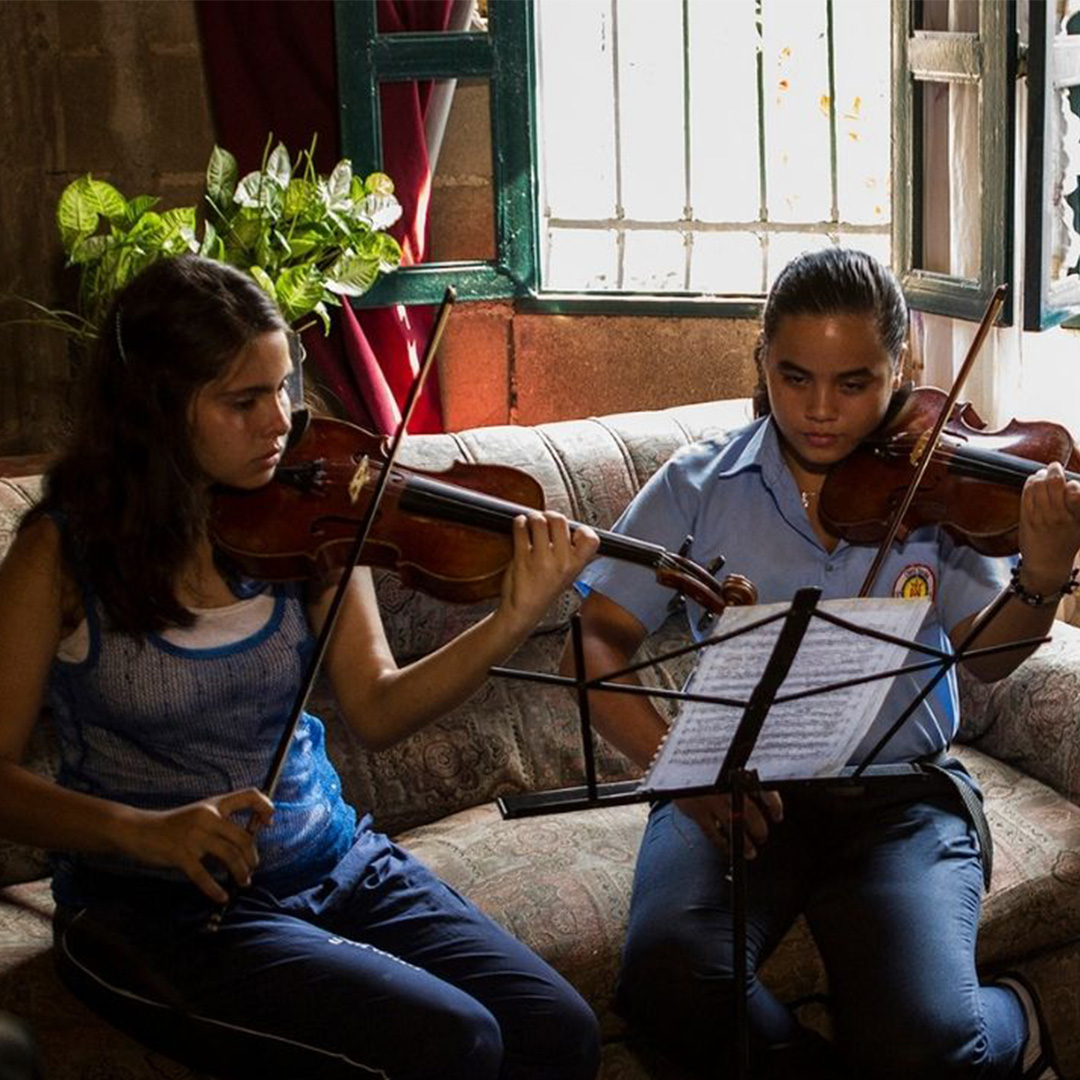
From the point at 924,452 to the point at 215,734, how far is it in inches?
32.9

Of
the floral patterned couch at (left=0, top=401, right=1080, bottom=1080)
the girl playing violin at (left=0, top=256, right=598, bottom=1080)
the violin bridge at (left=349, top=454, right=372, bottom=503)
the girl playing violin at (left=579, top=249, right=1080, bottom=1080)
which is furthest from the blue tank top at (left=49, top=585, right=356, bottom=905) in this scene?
the girl playing violin at (left=579, top=249, right=1080, bottom=1080)

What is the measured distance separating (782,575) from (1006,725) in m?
0.65

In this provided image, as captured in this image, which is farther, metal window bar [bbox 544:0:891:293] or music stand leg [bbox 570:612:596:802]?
metal window bar [bbox 544:0:891:293]

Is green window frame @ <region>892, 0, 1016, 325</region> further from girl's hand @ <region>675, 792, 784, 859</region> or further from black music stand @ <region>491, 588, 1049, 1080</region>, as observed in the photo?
black music stand @ <region>491, 588, 1049, 1080</region>

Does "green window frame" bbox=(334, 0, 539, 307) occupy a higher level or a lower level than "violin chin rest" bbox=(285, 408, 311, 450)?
higher

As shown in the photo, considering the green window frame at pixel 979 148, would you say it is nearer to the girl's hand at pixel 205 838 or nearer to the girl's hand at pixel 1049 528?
the girl's hand at pixel 1049 528

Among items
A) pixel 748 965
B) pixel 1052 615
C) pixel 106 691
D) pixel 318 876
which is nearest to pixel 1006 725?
pixel 1052 615

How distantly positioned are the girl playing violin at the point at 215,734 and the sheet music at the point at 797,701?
0.25 metres

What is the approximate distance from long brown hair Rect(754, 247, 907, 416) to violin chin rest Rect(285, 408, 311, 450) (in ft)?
1.78

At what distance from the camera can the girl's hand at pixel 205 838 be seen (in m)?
1.74

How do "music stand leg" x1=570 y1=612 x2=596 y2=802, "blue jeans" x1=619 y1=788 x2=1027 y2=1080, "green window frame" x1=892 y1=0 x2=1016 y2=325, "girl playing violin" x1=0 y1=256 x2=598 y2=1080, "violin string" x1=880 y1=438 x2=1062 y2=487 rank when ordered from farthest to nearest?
1. "green window frame" x1=892 y1=0 x2=1016 y2=325
2. "violin string" x1=880 y1=438 x2=1062 y2=487
3. "blue jeans" x1=619 y1=788 x2=1027 y2=1080
4. "girl playing violin" x1=0 y1=256 x2=598 y2=1080
5. "music stand leg" x1=570 y1=612 x2=596 y2=802

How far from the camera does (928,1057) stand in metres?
1.94

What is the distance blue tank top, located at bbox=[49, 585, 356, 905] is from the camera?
1957 millimetres

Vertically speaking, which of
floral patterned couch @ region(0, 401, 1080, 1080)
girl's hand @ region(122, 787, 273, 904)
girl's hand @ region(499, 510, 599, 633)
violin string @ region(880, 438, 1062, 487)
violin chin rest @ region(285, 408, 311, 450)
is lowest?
floral patterned couch @ region(0, 401, 1080, 1080)
